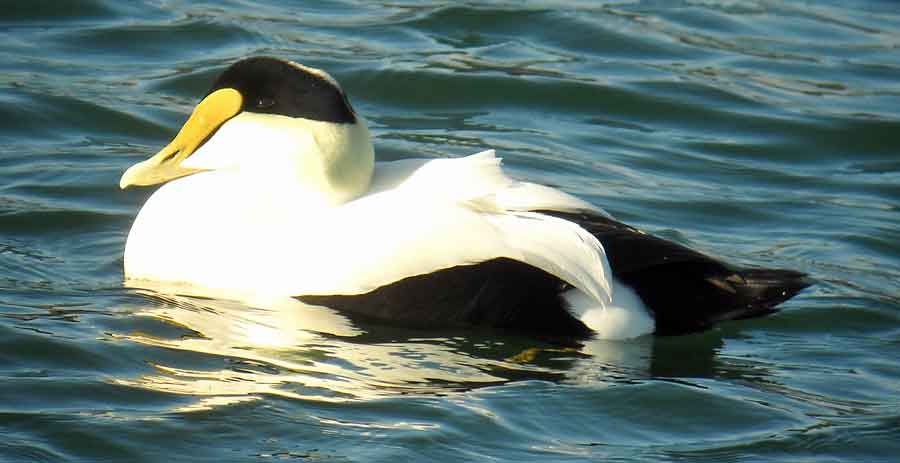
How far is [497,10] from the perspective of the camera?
9859 millimetres

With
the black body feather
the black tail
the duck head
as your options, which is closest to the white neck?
the duck head

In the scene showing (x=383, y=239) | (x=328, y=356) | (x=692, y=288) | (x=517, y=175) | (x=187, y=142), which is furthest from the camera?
(x=517, y=175)

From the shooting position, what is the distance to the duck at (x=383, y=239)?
17.0ft

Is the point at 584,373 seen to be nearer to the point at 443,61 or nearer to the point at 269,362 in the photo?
the point at 269,362

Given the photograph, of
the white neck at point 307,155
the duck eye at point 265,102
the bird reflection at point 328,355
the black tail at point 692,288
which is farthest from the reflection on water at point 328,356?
the duck eye at point 265,102

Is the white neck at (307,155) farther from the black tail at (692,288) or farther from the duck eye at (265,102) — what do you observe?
the black tail at (692,288)

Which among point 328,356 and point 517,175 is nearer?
point 328,356

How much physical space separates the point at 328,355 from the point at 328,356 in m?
0.01

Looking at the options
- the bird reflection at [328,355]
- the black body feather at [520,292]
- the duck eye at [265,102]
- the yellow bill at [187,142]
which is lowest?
the bird reflection at [328,355]

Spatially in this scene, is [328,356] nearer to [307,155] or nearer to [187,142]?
[307,155]

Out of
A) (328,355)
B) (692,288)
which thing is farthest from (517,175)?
(328,355)

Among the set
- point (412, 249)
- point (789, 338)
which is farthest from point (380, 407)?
point (789, 338)

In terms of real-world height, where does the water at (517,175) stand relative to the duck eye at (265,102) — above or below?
below

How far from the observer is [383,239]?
5.18 metres
